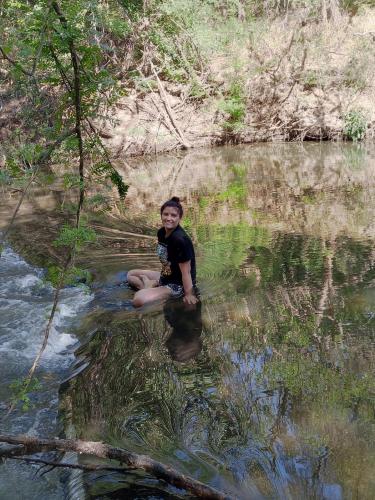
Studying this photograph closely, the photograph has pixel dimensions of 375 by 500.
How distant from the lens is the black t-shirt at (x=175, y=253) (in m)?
5.77

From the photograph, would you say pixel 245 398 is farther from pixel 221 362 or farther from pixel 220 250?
pixel 220 250

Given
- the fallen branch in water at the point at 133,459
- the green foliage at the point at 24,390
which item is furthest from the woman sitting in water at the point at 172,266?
the fallen branch in water at the point at 133,459

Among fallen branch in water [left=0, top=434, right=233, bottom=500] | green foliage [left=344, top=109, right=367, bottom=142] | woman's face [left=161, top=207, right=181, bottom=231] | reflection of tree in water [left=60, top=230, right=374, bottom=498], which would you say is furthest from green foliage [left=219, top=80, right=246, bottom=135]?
fallen branch in water [left=0, top=434, right=233, bottom=500]

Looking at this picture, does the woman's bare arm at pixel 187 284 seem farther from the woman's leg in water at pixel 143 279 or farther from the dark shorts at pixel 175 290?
the woman's leg in water at pixel 143 279

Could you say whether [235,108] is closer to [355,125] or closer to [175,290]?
[355,125]

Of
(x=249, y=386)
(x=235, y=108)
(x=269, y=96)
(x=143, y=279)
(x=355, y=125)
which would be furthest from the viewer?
(x=269, y=96)

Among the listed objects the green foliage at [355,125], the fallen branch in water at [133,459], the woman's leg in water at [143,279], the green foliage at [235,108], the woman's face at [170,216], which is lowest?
the woman's leg in water at [143,279]

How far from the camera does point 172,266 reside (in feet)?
20.1

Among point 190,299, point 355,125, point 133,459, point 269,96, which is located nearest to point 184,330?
point 190,299

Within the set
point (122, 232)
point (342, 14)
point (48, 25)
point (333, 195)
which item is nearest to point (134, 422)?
point (48, 25)

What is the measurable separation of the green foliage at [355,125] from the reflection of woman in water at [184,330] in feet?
50.4

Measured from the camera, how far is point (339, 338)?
15.2 ft

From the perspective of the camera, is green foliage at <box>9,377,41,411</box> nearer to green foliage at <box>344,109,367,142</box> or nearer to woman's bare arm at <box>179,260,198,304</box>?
woman's bare arm at <box>179,260,198,304</box>

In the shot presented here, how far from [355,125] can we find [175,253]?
15.3 m
